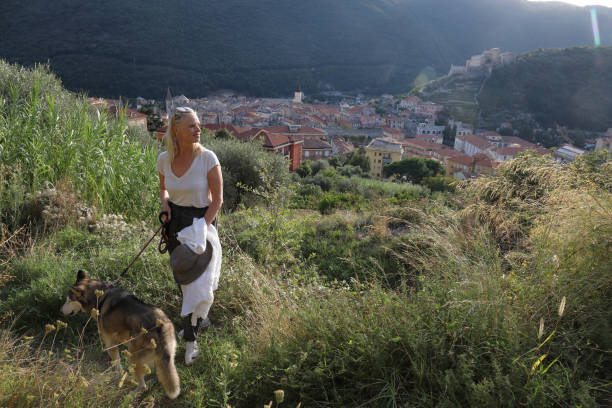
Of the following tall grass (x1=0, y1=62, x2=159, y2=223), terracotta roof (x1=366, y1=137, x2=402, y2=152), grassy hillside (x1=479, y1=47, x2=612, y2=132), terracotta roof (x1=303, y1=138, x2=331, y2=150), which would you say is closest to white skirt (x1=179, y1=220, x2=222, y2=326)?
tall grass (x1=0, y1=62, x2=159, y2=223)

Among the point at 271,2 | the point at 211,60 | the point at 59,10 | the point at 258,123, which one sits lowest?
the point at 258,123

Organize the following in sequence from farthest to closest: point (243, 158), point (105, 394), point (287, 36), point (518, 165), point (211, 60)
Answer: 1. point (287, 36)
2. point (211, 60)
3. point (243, 158)
4. point (518, 165)
5. point (105, 394)

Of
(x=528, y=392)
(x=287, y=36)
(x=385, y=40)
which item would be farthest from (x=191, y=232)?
(x=385, y=40)

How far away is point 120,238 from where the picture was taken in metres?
3.97

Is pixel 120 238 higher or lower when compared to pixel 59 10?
lower

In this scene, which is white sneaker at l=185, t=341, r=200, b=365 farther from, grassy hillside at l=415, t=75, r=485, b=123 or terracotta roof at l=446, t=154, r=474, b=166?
grassy hillside at l=415, t=75, r=485, b=123

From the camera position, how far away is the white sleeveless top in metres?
2.49

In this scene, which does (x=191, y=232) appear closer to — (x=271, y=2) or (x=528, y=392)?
(x=528, y=392)

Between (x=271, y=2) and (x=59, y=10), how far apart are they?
70.9 metres

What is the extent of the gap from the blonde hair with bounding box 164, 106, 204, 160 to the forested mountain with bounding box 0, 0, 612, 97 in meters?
64.0

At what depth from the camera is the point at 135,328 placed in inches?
85.5

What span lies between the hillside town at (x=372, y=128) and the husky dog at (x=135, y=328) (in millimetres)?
30895

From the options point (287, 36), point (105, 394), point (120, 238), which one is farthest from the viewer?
point (287, 36)

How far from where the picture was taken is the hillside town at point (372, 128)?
48953 mm
